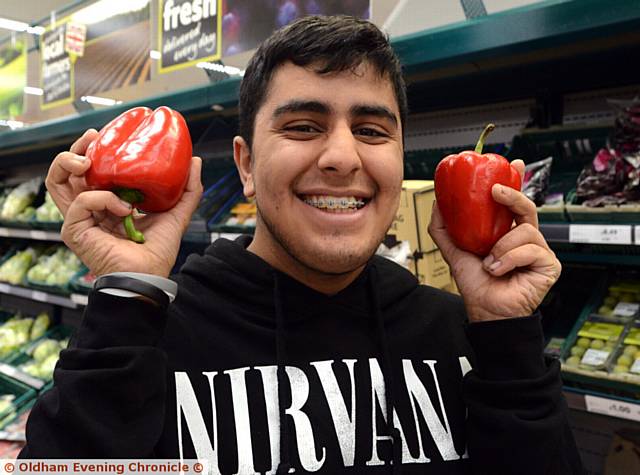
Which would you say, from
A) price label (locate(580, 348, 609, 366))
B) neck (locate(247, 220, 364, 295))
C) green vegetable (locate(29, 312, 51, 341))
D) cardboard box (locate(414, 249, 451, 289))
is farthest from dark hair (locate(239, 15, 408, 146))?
green vegetable (locate(29, 312, 51, 341))

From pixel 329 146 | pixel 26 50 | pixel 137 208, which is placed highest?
pixel 26 50

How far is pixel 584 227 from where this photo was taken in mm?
1655

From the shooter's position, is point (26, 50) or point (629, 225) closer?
point (629, 225)

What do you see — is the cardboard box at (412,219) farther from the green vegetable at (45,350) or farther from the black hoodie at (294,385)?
the green vegetable at (45,350)

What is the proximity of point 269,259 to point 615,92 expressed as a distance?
1722mm

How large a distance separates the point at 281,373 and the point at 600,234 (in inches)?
45.3

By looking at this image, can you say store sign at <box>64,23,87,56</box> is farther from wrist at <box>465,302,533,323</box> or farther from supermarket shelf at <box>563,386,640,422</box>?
supermarket shelf at <box>563,386,640,422</box>

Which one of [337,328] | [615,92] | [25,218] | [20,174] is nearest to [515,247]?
[337,328]

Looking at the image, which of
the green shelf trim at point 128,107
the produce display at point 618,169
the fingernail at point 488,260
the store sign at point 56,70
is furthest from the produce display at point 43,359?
the produce display at point 618,169

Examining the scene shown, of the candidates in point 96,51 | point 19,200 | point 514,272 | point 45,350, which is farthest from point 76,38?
point 514,272

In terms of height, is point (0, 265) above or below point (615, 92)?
below

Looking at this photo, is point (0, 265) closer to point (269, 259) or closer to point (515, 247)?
point (269, 259)

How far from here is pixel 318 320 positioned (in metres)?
1.12

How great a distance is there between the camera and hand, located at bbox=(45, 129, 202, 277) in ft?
3.09
